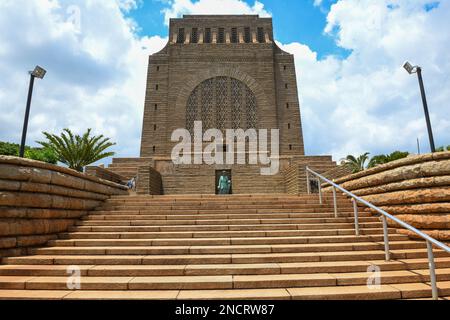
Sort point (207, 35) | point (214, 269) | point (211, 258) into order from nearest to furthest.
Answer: point (214, 269), point (211, 258), point (207, 35)

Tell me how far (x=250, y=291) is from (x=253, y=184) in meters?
13.2

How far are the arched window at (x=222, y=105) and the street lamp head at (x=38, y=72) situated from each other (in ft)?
45.8

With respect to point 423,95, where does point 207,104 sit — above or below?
above

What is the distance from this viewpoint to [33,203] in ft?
18.5

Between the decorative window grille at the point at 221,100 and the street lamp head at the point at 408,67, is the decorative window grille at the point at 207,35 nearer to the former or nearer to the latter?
the decorative window grille at the point at 221,100

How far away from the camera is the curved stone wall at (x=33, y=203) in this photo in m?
5.23

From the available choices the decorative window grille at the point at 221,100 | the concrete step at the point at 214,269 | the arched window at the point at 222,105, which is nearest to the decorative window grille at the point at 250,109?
the arched window at the point at 222,105

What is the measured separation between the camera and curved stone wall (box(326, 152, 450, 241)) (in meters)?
5.61

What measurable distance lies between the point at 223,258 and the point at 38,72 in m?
8.78

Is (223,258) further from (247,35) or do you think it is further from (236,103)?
(247,35)

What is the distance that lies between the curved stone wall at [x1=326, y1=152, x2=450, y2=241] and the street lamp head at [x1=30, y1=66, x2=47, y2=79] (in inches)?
421

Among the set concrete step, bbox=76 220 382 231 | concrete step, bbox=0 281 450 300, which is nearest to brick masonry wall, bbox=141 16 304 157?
concrete step, bbox=76 220 382 231

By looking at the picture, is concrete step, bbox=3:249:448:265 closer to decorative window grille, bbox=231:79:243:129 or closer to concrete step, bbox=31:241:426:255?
concrete step, bbox=31:241:426:255

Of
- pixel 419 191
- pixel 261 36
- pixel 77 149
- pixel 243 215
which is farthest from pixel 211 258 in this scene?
pixel 261 36
